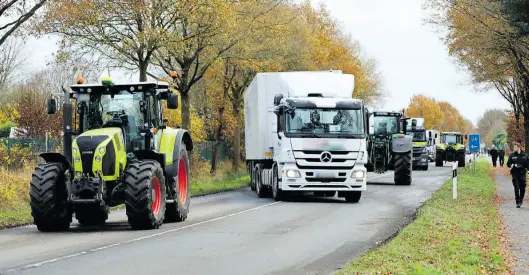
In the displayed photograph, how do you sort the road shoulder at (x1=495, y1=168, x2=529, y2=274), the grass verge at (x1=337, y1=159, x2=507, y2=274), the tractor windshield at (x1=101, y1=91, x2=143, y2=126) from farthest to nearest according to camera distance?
the tractor windshield at (x1=101, y1=91, x2=143, y2=126)
the road shoulder at (x1=495, y1=168, x2=529, y2=274)
the grass verge at (x1=337, y1=159, x2=507, y2=274)

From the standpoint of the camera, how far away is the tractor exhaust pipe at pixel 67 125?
55.3ft

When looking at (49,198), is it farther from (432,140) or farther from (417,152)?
(432,140)

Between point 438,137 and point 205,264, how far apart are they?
63.5m

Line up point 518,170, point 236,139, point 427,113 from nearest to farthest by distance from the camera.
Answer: point 518,170 < point 236,139 < point 427,113

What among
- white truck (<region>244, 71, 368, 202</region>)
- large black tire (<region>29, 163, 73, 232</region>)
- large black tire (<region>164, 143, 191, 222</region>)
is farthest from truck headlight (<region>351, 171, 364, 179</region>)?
large black tire (<region>29, 163, 73, 232</region>)

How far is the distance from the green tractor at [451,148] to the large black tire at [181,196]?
156 ft

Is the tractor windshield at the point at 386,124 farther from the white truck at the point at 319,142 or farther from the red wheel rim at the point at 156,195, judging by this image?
the red wheel rim at the point at 156,195

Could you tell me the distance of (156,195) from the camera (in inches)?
676

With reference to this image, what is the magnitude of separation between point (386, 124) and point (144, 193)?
25.0 m

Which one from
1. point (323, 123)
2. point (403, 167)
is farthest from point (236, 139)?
point (323, 123)

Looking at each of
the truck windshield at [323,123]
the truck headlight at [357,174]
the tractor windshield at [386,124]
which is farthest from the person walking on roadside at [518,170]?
the tractor windshield at [386,124]

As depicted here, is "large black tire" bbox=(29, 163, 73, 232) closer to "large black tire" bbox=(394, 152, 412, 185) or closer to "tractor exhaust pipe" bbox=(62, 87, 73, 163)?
"tractor exhaust pipe" bbox=(62, 87, 73, 163)

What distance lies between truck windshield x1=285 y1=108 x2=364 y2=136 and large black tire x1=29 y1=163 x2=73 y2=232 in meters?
9.50

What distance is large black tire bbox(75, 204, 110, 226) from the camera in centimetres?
1817
